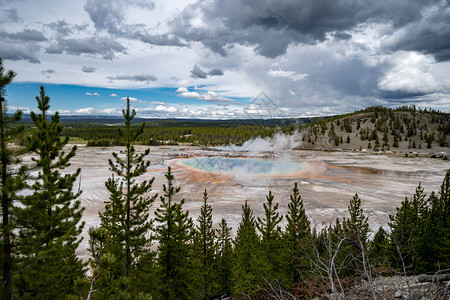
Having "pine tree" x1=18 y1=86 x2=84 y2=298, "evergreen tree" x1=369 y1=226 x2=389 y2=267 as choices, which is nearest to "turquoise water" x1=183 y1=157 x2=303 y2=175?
"evergreen tree" x1=369 y1=226 x2=389 y2=267

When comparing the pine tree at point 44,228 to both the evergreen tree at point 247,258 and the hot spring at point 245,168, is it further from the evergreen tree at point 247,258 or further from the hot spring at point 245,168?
the hot spring at point 245,168

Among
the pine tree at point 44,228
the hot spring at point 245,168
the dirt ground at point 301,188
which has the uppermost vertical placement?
the pine tree at point 44,228

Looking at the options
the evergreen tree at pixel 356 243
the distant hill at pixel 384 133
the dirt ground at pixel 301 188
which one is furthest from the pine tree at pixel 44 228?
the distant hill at pixel 384 133

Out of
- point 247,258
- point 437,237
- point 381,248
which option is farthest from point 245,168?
point 247,258

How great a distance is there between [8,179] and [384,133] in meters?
146

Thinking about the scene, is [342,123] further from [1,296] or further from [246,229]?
[1,296]

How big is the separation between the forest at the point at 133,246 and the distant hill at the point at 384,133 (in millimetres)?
108041

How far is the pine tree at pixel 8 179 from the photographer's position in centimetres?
717

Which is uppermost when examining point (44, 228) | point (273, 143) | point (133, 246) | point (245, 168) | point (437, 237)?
point (273, 143)

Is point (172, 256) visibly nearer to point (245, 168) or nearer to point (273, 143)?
point (245, 168)

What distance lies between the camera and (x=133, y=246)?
14.1m

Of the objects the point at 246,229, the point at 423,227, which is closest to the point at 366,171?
the point at 423,227

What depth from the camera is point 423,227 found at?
19984 millimetres

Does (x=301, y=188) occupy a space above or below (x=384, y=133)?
below
